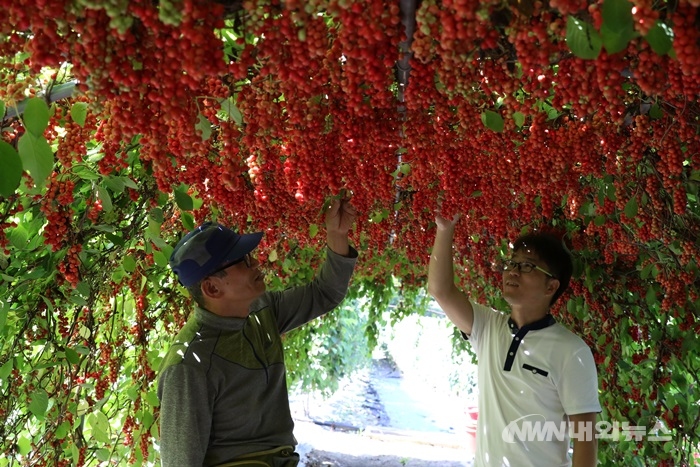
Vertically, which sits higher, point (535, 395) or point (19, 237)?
point (19, 237)

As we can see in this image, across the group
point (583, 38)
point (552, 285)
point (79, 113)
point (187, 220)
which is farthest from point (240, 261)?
point (583, 38)

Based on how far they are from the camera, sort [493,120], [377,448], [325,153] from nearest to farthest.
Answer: [493,120] → [325,153] → [377,448]

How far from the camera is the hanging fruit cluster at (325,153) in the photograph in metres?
0.87

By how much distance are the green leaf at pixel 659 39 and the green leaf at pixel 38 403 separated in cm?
191

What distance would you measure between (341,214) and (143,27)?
1.36m

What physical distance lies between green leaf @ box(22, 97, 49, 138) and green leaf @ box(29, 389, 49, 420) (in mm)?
1280

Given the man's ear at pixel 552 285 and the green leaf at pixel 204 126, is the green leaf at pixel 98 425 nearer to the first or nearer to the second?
the green leaf at pixel 204 126

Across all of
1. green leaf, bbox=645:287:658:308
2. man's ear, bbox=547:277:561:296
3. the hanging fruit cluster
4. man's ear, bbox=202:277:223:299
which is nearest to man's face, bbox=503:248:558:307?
man's ear, bbox=547:277:561:296

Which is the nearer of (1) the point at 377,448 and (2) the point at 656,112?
(2) the point at 656,112

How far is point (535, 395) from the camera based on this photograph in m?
2.03

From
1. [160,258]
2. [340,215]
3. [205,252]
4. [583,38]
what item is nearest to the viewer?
[583,38]

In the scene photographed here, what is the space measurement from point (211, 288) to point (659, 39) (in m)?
1.40

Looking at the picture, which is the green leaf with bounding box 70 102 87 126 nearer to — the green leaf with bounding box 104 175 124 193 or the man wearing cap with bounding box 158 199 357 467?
the green leaf with bounding box 104 175 124 193

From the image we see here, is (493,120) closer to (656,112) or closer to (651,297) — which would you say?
(656,112)
